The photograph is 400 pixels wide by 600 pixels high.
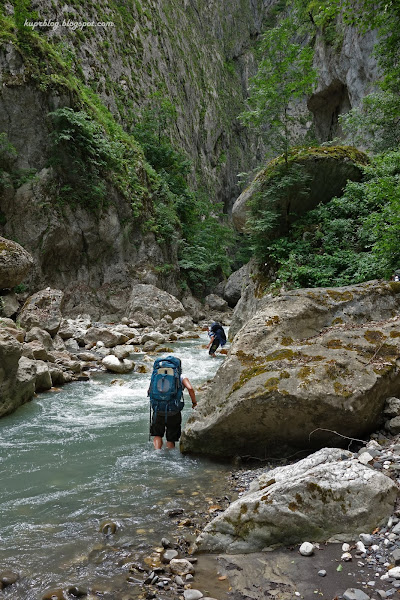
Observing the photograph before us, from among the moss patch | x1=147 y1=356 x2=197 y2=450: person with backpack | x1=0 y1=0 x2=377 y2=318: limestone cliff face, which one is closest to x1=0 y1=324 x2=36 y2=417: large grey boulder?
x1=147 y1=356 x2=197 y2=450: person with backpack

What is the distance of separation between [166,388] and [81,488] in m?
1.73

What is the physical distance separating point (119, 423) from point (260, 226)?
7.83 m

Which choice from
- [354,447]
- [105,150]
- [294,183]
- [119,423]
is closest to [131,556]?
[354,447]

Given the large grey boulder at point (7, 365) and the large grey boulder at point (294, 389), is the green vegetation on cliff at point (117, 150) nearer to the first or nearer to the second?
the large grey boulder at point (7, 365)

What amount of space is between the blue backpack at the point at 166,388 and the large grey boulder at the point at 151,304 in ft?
46.4

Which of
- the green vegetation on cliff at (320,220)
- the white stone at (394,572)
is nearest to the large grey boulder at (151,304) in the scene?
the green vegetation on cliff at (320,220)

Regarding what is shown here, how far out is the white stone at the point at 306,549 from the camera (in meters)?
2.61

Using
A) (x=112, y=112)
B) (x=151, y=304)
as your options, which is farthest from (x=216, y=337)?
(x=112, y=112)

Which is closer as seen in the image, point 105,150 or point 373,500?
point 373,500

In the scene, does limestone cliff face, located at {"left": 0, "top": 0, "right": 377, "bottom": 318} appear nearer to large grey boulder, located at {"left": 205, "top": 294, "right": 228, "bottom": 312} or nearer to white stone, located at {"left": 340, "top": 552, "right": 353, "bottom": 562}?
large grey boulder, located at {"left": 205, "top": 294, "right": 228, "bottom": 312}

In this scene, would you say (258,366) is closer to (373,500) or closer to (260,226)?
(373,500)

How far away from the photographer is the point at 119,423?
6.71 meters

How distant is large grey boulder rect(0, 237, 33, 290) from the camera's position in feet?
39.0

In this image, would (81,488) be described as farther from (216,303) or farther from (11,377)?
(216,303)
